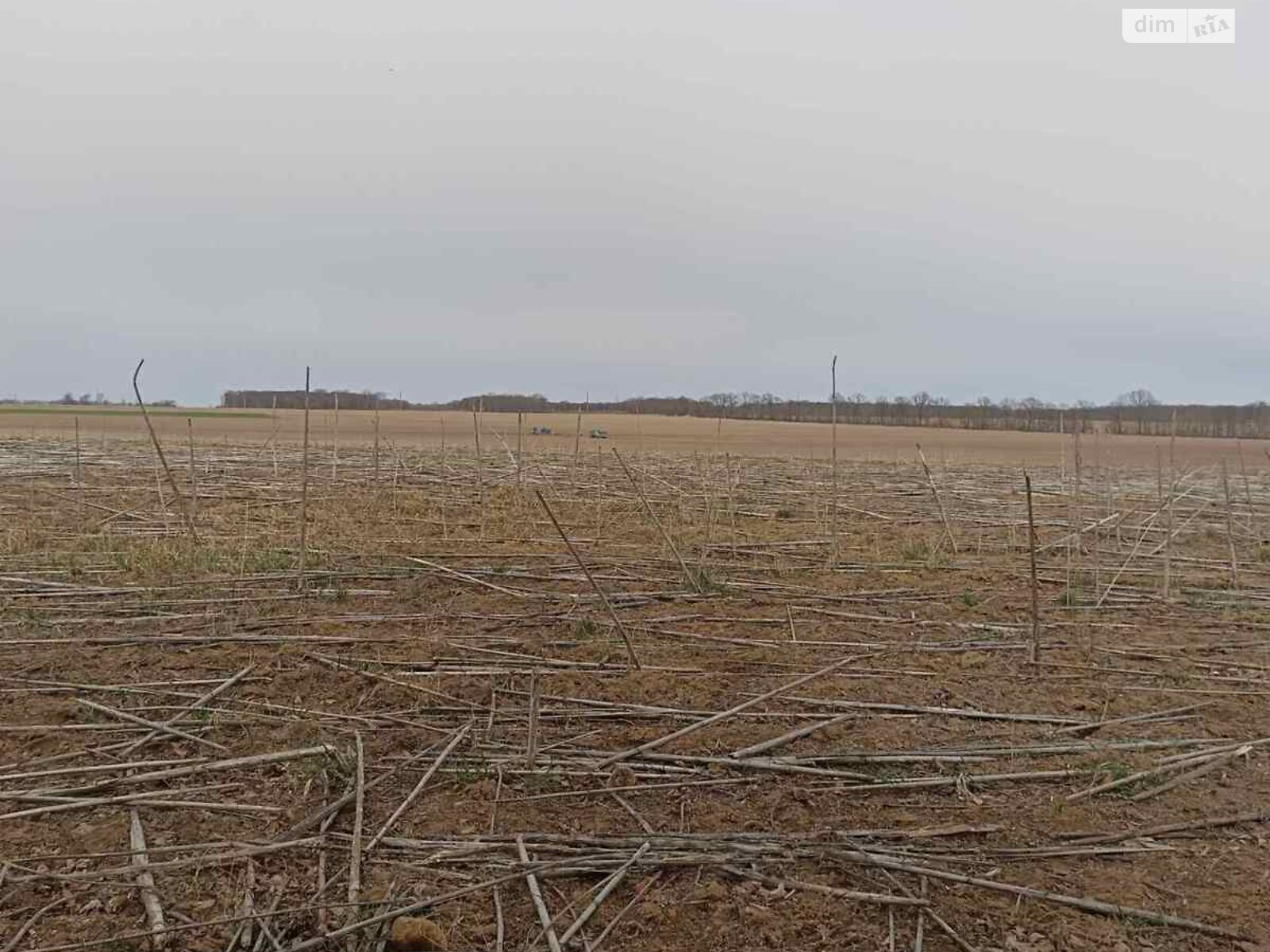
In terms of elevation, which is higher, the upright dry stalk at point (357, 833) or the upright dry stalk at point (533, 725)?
the upright dry stalk at point (533, 725)

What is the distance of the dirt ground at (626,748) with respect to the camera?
231 cm

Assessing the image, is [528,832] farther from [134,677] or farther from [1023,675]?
[1023,675]

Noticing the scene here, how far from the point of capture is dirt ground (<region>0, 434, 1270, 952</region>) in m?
2.31

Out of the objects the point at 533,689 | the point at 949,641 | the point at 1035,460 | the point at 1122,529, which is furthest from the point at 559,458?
the point at 1035,460

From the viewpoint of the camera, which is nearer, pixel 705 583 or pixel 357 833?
pixel 357 833

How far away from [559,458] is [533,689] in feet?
43.1

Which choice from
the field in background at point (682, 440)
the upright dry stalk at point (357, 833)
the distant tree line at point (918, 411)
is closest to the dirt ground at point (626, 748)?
the upright dry stalk at point (357, 833)

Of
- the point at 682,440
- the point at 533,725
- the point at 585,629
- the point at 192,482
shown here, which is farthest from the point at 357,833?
the point at 682,440

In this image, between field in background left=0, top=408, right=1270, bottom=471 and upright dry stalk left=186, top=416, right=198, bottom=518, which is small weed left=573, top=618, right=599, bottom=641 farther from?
field in background left=0, top=408, right=1270, bottom=471

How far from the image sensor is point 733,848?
2549mm

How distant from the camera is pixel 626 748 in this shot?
3.24 metres

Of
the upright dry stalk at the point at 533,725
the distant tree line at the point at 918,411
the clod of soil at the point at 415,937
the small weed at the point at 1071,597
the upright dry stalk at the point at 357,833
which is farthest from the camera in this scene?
the distant tree line at the point at 918,411

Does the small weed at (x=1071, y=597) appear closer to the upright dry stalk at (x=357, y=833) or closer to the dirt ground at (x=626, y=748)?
the dirt ground at (x=626, y=748)

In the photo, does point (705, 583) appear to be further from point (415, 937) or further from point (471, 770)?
point (415, 937)
